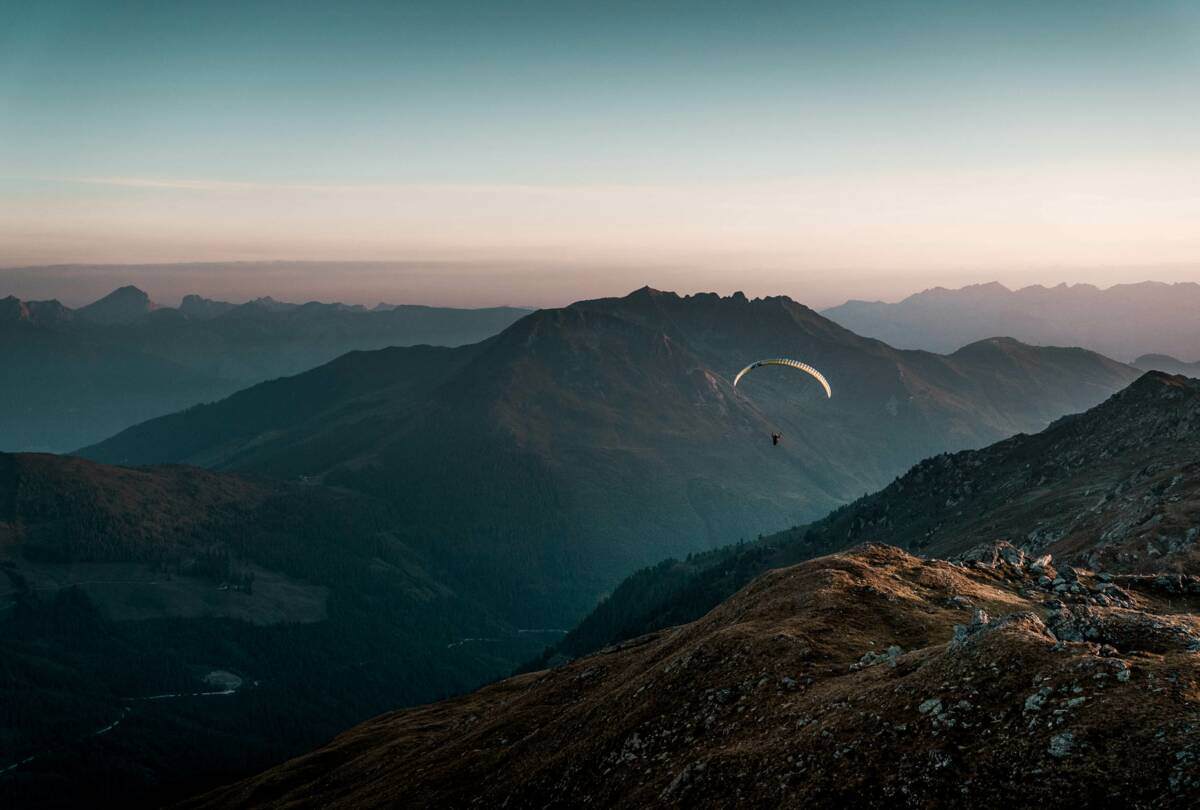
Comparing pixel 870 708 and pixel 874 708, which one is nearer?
pixel 874 708

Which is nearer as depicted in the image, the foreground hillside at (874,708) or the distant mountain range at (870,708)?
the foreground hillside at (874,708)

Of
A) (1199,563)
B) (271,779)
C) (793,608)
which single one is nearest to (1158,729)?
(793,608)

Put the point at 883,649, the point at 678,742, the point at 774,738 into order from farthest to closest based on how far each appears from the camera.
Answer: the point at 883,649
the point at 678,742
the point at 774,738

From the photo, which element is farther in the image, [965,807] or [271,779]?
[271,779]

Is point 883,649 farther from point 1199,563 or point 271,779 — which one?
point 271,779

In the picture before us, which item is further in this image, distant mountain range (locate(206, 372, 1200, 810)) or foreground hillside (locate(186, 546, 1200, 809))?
distant mountain range (locate(206, 372, 1200, 810))

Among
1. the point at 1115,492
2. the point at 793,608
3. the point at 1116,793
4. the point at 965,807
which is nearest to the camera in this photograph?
the point at 1116,793

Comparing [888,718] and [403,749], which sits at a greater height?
[888,718]

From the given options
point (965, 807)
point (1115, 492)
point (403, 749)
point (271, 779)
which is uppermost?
point (965, 807)
